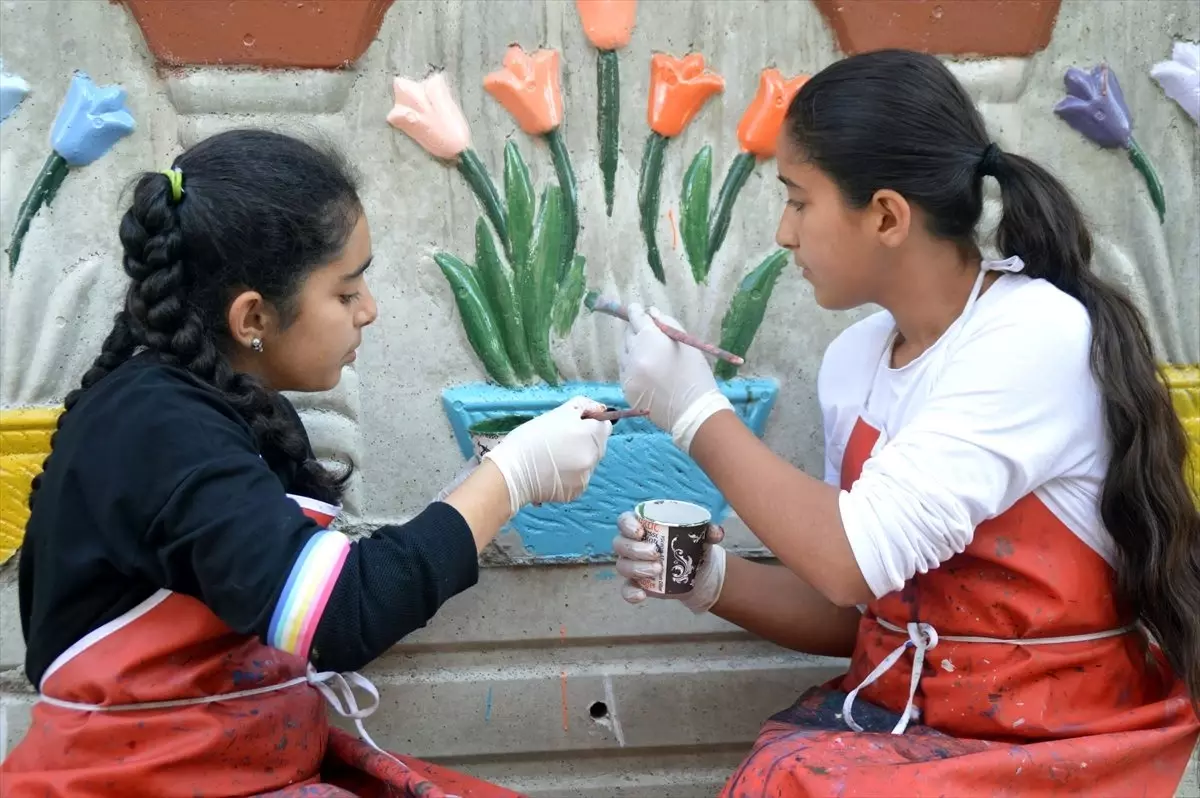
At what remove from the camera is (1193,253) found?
2.20m

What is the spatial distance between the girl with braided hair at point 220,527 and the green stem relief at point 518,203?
44cm

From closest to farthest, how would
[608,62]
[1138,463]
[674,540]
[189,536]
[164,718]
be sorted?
1. [189,536]
2. [164,718]
3. [1138,463]
4. [674,540]
5. [608,62]

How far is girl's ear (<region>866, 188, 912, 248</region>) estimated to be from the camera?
1.65 meters

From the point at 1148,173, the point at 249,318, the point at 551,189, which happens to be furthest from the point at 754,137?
the point at 249,318

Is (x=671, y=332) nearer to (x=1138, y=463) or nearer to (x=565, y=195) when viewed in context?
(x=565, y=195)

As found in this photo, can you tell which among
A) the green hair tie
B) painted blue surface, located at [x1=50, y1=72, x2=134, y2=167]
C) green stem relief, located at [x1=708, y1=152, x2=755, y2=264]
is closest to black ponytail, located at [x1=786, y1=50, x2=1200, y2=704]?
green stem relief, located at [x1=708, y1=152, x2=755, y2=264]

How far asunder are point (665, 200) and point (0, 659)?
1.54 m

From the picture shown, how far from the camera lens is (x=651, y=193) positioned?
6.90ft

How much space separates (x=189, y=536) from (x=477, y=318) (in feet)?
2.82

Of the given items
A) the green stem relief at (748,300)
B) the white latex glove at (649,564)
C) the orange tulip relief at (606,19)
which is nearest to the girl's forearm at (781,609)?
the white latex glove at (649,564)

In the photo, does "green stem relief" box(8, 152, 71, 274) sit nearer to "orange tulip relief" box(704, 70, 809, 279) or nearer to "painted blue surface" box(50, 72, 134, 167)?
"painted blue surface" box(50, 72, 134, 167)

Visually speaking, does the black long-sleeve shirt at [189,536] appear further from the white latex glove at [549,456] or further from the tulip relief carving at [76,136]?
the tulip relief carving at [76,136]

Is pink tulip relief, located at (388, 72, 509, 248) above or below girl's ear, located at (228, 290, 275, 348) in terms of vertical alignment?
above

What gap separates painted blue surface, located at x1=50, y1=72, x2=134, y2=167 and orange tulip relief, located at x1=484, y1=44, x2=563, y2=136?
2.16ft
